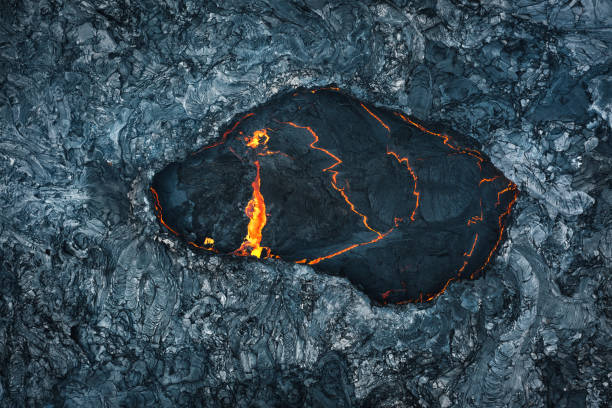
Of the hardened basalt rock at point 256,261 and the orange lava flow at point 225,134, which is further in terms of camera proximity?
the orange lava flow at point 225,134

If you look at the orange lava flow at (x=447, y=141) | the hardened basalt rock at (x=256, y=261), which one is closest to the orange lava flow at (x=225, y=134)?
the hardened basalt rock at (x=256, y=261)

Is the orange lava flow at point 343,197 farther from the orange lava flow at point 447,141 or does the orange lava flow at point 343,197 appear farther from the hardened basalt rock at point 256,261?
the orange lava flow at point 447,141

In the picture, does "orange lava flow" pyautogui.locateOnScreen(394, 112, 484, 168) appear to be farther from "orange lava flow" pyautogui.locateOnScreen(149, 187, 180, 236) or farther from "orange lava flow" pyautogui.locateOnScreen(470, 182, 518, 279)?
"orange lava flow" pyautogui.locateOnScreen(149, 187, 180, 236)

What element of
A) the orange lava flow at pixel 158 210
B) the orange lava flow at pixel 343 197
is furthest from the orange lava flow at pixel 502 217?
the orange lava flow at pixel 158 210

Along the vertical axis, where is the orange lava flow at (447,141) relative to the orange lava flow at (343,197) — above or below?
above

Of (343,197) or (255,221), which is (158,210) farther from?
(343,197)

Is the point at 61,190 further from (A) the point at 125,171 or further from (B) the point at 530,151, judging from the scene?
(B) the point at 530,151

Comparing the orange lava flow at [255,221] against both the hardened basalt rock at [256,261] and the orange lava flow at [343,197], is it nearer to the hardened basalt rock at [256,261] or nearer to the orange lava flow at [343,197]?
the hardened basalt rock at [256,261]

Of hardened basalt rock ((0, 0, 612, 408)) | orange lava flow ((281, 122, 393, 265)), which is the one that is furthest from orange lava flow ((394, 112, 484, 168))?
orange lava flow ((281, 122, 393, 265))

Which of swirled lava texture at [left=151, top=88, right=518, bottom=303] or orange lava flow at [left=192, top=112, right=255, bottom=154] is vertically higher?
orange lava flow at [left=192, top=112, right=255, bottom=154]
